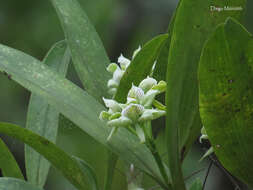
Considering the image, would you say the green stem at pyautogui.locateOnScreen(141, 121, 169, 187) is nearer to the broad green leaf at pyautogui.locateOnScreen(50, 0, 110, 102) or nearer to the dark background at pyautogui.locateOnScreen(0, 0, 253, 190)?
the broad green leaf at pyautogui.locateOnScreen(50, 0, 110, 102)

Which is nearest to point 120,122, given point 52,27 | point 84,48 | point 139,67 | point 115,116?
point 115,116

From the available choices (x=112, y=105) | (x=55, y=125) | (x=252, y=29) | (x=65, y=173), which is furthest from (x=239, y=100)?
(x=252, y=29)

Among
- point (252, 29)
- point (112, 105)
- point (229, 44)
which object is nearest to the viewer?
point (229, 44)

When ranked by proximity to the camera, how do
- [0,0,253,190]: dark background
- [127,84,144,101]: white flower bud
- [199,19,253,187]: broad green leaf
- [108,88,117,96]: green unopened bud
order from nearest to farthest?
1. [199,19,253,187]: broad green leaf
2. [127,84,144,101]: white flower bud
3. [108,88,117,96]: green unopened bud
4. [0,0,253,190]: dark background

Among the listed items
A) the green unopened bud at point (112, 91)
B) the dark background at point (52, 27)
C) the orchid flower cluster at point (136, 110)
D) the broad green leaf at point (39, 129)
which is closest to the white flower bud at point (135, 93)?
the orchid flower cluster at point (136, 110)

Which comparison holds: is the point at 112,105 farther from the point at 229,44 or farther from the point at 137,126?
the point at 229,44

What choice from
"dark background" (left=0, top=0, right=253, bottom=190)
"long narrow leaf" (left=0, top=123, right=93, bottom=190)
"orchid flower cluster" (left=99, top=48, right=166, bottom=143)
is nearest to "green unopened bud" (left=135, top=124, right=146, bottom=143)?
"orchid flower cluster" (left=99, top=48, right=166, bottom=143)

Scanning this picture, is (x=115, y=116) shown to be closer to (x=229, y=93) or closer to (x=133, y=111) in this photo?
(x=133, y=111)
